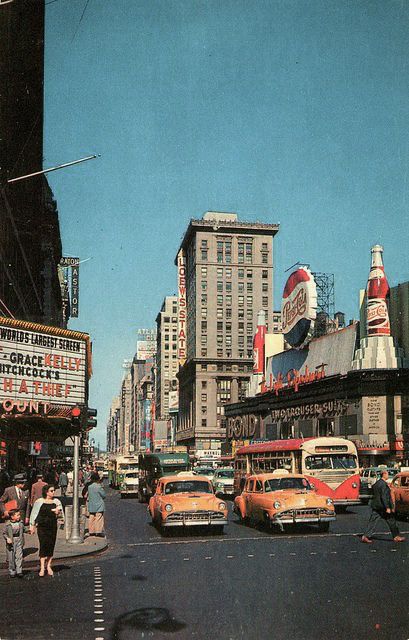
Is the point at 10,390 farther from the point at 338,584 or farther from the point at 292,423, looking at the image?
the point at 292,423

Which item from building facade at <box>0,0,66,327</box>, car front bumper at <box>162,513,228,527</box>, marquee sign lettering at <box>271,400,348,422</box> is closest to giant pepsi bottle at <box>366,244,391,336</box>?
marquee sign lettering at <box>271,400,348,422</box>

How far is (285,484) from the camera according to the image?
20891mm

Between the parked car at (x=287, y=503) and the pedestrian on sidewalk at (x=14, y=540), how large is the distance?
8147mm

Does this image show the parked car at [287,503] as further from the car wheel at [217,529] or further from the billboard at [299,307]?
the billboard at [299,307]

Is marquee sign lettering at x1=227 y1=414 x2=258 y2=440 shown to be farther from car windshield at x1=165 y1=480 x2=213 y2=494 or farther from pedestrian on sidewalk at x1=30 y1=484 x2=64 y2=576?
pedestrian on sidewalk at x1=30 y1=484 x2=64 y2=576

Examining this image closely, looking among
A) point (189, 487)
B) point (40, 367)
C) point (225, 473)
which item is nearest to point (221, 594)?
point (189, 487)

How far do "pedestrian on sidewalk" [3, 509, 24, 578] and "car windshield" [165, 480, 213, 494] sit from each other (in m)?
8.62

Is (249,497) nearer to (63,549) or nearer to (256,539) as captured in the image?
(256,539)

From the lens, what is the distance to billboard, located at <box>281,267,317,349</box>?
7288 centimetres

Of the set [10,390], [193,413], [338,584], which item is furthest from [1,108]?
[193,413]

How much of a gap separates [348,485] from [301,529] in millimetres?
6838

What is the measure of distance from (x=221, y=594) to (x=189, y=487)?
10768 millimetres

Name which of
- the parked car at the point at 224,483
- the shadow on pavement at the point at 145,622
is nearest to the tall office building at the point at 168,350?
the parked car at the point at 224,483

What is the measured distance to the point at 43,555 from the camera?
44.2ft
